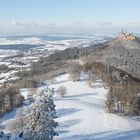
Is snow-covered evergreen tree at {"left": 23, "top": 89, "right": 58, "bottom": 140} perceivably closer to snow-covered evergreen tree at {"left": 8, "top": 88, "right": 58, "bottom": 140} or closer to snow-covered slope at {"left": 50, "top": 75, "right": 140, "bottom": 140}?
snow-covered evergreen tree at {"left": 8, "top": 88, "right": 58, "bottom": 140}

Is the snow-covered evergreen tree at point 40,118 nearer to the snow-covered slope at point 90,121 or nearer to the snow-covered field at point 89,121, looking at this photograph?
the snow-covered field at point 89,121

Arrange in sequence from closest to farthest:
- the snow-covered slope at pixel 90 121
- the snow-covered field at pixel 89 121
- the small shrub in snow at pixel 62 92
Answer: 1. the snow-covered slope at pixel 90 121
2. the snow-covered field at pixel 89 121
3. the small shrub in snow at pixel 62 92

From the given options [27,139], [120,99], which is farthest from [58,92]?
[27,139]

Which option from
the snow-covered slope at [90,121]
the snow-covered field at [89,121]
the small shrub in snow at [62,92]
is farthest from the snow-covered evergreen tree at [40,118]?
the small shrub in snow at [62,92]

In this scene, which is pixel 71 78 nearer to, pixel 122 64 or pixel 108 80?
pixel 108 80

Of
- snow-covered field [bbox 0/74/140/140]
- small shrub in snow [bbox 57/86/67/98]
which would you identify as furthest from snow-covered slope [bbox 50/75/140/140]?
small shrub in snow [bbox 57/86/67/98]

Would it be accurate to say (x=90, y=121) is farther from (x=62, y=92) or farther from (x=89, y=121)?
(x=62, y=92)

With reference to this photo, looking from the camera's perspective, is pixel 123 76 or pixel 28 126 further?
pixel 123 76

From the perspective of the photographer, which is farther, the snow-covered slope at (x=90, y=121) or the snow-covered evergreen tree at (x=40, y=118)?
the snow-covered slope at (x=90, y=121)
